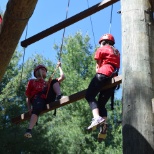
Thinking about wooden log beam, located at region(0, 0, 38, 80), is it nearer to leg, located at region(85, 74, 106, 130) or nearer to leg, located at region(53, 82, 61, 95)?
leg, located at region(85, 74, 106, 130)

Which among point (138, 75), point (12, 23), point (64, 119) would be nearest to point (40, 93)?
point (12, 23)

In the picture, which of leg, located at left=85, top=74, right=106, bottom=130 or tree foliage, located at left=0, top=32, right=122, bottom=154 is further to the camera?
tree foliage, located at left=0, top=32, right=122, bottom=154

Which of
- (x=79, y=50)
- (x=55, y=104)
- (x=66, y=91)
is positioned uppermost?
(x=79, y=50)

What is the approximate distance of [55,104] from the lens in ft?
14.9

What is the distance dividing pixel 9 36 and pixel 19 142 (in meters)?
13.6

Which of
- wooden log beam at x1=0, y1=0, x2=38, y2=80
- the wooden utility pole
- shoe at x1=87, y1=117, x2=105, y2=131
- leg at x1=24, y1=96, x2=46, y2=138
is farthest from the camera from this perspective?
leg at x1=24, y1=96, x2=46, y2=138

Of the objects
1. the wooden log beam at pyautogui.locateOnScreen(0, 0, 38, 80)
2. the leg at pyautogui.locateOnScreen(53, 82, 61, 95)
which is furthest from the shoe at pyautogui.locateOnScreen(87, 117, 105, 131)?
the leg at pyautogui.locateOnScreen(53, 82, 61, 95)

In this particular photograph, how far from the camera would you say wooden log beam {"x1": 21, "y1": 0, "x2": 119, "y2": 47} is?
3.88m

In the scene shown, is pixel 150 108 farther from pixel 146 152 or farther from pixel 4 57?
pixel 4 57

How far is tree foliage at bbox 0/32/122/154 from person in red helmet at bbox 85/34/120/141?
36.8 feet

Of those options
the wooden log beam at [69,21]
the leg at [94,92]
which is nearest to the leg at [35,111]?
the wooden log beam at [69,21]

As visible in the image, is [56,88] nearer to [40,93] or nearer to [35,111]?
[40,93]

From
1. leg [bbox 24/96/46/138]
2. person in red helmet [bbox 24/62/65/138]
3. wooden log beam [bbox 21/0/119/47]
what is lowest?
leg [bbox 24/96/46/138]

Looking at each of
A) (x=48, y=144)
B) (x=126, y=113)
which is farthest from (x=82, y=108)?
(x=126, y=113)
